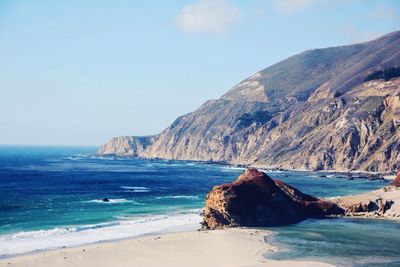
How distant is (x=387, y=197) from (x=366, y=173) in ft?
255

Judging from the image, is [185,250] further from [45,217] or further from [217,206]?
[45,217]

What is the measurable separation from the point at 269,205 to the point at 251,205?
2.34m

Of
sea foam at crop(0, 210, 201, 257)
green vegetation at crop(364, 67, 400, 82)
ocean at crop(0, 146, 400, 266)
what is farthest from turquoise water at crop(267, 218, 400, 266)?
green vegetation at crop(364, 67, 400, 82)

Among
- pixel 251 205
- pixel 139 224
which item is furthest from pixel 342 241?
pixel 139 224

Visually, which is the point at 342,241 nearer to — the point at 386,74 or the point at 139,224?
the point at 139,224

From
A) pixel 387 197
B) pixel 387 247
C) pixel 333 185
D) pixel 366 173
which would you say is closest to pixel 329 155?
pixel 366 173

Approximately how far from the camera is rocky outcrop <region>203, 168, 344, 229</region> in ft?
184

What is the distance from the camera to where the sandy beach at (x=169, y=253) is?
39406 mm

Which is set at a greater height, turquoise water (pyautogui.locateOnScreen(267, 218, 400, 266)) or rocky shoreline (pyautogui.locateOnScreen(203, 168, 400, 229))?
rocky shoreline (pyautogui.locateOnScreen(203, 168, 400, 229))

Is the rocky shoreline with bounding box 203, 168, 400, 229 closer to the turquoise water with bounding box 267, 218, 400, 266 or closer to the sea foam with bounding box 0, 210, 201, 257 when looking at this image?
the turquoise water with bounding box 267, 218, 400, 266

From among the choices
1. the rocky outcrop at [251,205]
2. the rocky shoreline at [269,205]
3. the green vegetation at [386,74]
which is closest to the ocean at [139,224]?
the rocky outcrop at [251,205]

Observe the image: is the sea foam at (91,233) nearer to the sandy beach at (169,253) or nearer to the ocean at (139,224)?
the ocean at (139,224)

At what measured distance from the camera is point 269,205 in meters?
58.2

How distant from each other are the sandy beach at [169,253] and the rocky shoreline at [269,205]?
17.1 ft
